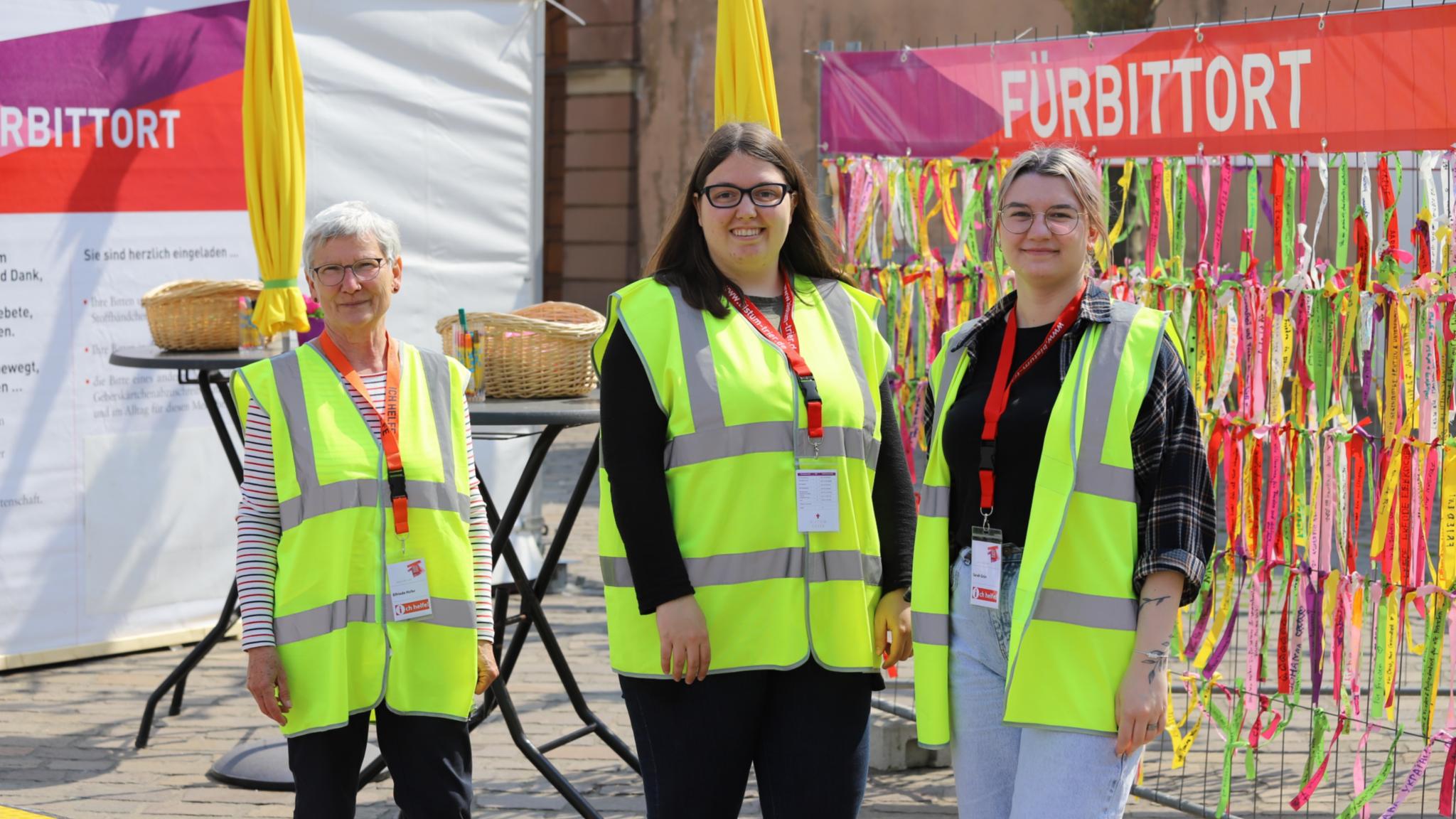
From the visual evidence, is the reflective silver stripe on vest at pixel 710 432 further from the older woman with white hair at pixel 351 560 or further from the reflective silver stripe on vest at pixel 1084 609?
the older woman with white hair at pixel 351 560

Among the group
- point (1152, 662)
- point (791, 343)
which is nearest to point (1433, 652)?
point (1152, 662)

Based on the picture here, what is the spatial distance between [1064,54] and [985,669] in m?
2.25

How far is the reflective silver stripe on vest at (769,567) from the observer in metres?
2.80

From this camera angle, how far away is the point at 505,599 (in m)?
4.84

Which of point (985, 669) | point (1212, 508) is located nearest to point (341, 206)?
point (985, 669)

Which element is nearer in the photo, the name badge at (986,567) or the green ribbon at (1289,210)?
the name badge at (986,567)

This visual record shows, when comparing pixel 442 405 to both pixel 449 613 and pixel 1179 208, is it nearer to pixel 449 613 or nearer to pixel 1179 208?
pixel 449 613

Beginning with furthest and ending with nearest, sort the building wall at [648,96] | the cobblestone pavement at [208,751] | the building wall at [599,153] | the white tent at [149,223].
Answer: the building wall at [599,153], the building wall at [648,96], the white tent at [149,223], the cobblestone pavement at [208,751]

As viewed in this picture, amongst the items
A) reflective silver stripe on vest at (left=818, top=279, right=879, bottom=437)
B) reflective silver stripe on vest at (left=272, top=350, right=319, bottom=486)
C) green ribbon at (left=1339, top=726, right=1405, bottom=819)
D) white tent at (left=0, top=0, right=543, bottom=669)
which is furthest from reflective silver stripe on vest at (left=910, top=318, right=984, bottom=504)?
white tent at (left=0, top=0, right=543, bottom=669)

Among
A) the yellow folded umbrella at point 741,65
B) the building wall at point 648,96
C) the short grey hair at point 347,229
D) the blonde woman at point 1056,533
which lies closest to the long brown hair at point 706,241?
the blonde woman at point 1056,533

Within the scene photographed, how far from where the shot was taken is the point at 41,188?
233 inches

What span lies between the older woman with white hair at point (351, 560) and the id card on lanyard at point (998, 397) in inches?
42.9

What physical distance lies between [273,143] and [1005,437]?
3.48 m

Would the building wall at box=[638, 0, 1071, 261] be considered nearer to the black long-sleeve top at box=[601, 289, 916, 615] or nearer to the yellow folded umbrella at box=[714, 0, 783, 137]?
the yellow folded umbrella at box=[714, 0, 783, 137]
